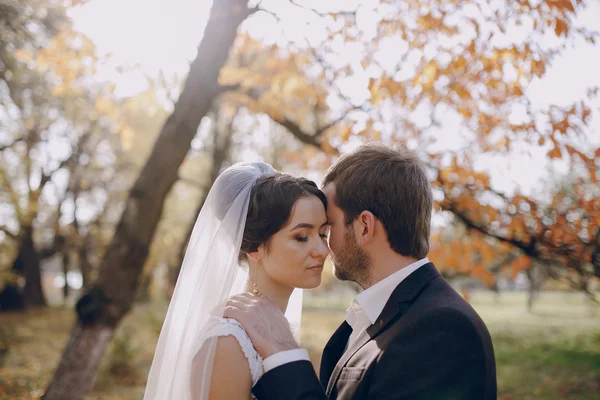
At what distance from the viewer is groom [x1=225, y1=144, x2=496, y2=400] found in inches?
86.6

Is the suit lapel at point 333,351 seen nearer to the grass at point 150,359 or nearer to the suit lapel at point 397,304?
the suit lapel at point 397,304

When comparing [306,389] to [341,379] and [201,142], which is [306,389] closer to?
[341,379]

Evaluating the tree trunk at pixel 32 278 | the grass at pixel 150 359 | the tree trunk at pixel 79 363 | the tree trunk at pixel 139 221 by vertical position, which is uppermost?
the tree trunk at pixel 139 221

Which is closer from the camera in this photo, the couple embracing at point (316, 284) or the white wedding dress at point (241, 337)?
the couple embracing at point (316, 284)

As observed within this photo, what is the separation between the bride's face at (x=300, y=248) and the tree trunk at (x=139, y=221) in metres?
3.29

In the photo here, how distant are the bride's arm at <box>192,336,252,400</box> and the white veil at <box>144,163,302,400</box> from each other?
0.47 feet

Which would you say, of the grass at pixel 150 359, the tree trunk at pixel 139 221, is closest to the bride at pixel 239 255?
the tree trunk at pixel 139 221

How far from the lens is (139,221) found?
581cm

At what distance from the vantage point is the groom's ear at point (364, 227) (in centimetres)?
274

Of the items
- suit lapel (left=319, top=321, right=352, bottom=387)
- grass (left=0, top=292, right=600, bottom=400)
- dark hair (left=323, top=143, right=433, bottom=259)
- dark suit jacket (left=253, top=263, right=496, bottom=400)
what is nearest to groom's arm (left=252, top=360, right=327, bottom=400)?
dark suit jacket (left=253, top=263, right=496, bottom=400)

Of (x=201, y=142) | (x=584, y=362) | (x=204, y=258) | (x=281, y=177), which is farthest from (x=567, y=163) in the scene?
(x=201, y=142)

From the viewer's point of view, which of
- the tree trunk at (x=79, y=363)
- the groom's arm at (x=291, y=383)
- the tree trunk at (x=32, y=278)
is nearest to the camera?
the groom's arm at (x=291, y=383)

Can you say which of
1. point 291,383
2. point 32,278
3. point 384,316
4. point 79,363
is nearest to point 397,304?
point 384,316

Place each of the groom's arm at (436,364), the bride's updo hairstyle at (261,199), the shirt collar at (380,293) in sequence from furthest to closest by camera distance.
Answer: the bride's updo hairstyle at (261,199) → the shirt collar at (380,293) → the groom's arm at (436,364)
